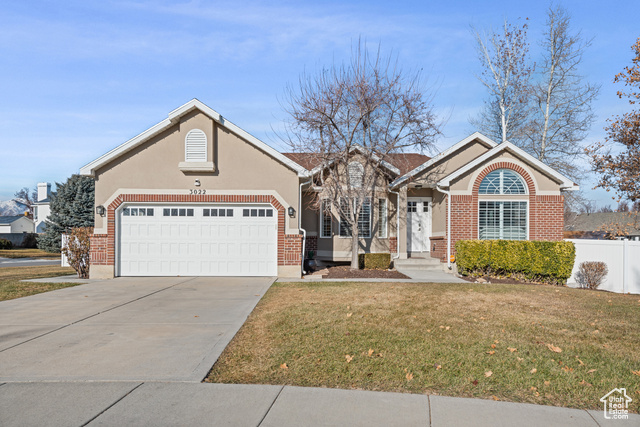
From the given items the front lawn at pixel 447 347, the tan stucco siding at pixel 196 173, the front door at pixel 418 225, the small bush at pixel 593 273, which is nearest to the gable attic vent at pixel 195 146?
the tan stucco siding at pixel 196 173

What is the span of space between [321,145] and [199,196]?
4.56 meters

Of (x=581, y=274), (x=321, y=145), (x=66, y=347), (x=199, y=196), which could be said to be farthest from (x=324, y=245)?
(x=66, y=347)

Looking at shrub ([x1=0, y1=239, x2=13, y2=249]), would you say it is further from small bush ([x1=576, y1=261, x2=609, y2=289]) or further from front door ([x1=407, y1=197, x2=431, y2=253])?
small bush ([x1=576, y1=261, x2=609, y2=289])

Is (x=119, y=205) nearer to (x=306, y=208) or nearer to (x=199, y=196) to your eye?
(x=199, y=196)

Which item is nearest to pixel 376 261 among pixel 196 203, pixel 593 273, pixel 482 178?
pixel 482 178

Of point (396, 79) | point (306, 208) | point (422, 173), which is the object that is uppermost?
point (396, 79)

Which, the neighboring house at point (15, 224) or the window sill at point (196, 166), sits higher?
the window sill at point (196, 166)

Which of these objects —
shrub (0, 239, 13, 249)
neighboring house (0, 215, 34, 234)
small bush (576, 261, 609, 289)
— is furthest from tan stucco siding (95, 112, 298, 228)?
neighboring house (0, 215, 34, 234)

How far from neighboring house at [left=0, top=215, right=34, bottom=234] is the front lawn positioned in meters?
63.3

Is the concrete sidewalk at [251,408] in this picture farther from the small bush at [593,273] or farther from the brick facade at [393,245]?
the brick facade at [393,245]

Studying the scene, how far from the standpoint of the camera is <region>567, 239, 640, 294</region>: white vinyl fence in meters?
13.4

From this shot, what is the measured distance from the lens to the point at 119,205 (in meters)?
14.7

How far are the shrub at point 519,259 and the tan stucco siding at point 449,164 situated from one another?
341cm

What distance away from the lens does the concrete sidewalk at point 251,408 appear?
421cm
